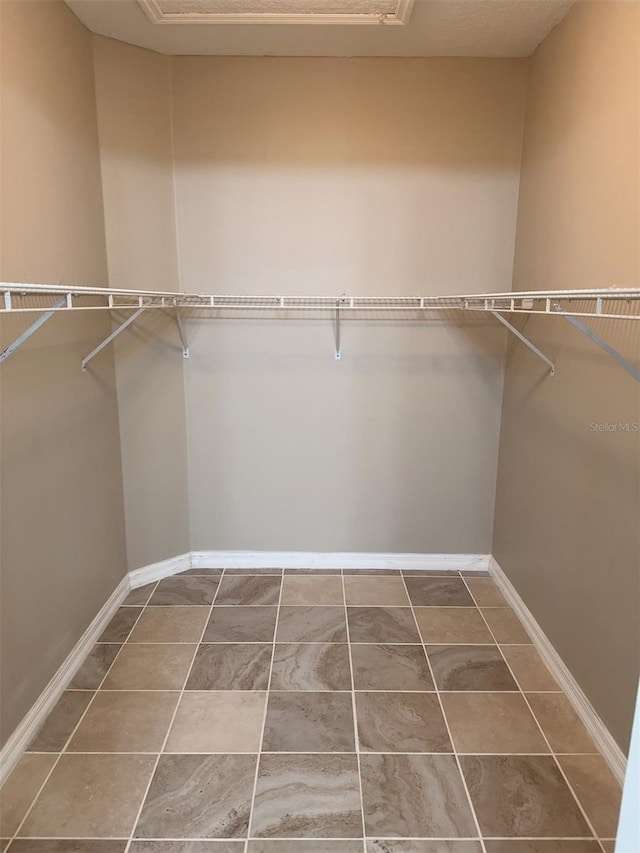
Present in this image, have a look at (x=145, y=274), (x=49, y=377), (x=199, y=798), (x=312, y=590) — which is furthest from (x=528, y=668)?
(x=145, y=274)

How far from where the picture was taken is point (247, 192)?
246cm

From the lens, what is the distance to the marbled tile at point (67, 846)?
137 cm

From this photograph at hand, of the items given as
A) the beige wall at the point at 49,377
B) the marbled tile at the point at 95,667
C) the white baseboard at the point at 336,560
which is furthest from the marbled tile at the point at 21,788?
the white baseboard at the point at 336,560

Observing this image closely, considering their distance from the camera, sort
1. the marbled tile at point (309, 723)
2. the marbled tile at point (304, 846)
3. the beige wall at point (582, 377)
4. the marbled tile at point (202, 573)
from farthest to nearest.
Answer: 1. the marbled tile at point (202, 573)
2. the marbled tile at point (309, 723)
3. the beige wall at point (582, 377)
4. the marbled tile at point (304, 846)

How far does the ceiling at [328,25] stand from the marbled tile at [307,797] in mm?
2593

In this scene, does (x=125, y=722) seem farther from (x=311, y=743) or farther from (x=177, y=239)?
(x=177, y=239)

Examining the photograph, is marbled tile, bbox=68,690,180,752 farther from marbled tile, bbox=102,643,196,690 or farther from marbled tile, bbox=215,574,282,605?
marbled tile, bbox=215,574,282,605

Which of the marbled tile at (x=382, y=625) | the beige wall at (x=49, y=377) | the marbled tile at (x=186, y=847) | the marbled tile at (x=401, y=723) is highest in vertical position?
the beige wall at (x=49, y=377)

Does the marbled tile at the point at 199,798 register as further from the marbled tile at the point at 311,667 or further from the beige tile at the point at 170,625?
the beige tile at the point at 170,625

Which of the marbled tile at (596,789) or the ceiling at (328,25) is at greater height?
the ceiling at (328,25)

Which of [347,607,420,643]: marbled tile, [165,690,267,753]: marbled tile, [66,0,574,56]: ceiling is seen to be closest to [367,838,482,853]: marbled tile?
[165,690,267,753]: marbled tile

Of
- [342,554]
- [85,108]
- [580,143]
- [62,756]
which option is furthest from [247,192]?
[62,756]

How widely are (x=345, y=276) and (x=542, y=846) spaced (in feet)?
7.27

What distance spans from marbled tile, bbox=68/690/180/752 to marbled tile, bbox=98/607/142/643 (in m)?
0.33
